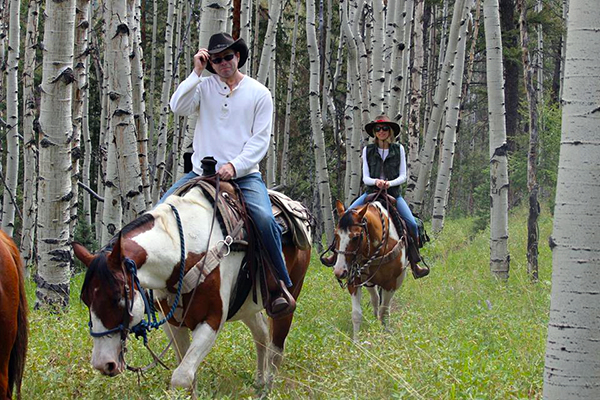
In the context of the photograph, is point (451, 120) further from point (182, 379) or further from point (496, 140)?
point (182, 379)

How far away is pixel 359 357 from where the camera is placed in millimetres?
6195

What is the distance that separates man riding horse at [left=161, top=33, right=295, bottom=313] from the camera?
590 centimetres

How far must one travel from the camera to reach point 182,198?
18.0 ft

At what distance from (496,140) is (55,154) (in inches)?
281

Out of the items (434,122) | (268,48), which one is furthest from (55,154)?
(434,122)

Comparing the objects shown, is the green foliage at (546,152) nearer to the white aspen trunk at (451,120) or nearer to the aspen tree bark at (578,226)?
the white aspen trunk at (451,120)

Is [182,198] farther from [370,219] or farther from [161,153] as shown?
[161,153]

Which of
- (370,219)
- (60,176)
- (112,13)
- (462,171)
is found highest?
(112,13)

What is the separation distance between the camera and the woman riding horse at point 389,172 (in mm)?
9875

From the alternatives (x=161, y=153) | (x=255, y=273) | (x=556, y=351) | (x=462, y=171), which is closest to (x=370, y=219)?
(x=255, y=273)

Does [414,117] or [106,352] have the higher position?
[414,117]

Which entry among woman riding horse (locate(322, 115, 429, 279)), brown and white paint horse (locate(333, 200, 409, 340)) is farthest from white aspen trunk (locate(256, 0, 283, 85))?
brown and white paint horse (locate(333, 200, 409, 340))

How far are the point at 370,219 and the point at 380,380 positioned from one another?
3773 millimetres

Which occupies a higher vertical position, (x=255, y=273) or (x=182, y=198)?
(x=182, y=198)
